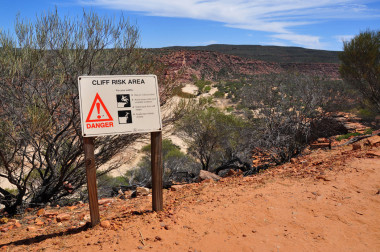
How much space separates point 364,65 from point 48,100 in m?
16.8

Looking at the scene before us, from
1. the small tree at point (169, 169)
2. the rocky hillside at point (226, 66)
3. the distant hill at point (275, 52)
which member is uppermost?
the distant hill at point (275, 52)

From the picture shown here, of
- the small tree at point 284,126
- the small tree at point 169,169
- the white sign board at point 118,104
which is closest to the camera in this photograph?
the white sign board at point 118,104

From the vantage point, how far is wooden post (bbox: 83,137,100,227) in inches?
148

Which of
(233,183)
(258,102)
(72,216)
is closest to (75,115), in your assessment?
(72,216)

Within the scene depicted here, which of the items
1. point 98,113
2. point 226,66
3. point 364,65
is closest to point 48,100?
point 98,113

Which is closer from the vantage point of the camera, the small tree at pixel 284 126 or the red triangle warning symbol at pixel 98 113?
the red triangle warning symbol at pixel 98 113

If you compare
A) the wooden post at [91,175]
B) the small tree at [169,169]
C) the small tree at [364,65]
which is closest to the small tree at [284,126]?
the small tree at [169,169]

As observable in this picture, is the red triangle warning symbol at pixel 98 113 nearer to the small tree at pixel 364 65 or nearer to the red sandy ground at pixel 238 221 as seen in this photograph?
the red sandy ground at pixel 238 221

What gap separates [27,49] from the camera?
632cm

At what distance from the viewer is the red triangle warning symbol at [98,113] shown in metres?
3.70

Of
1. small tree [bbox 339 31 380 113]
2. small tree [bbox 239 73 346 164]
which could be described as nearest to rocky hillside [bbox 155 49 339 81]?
small tree [bbox 339 31 380 113]

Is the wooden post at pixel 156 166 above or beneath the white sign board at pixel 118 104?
beneath

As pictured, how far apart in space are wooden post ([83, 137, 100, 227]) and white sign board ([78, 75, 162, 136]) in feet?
0.54

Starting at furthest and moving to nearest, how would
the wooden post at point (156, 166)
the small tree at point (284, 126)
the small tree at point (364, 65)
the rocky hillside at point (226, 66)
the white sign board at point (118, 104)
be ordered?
the rocky hillside at point (226, 66) → the small tree at point (364, 65) → the small tree at point (284, 126) → the wooden post at point (156, 166) → the white sign board at point (118, 104)
